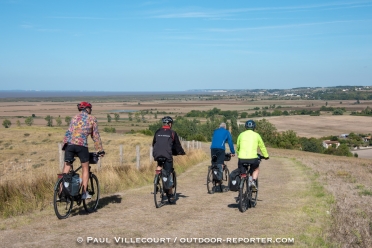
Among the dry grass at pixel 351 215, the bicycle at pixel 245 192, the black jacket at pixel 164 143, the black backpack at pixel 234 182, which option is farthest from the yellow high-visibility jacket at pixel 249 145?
the dry grass at pixel 351 215

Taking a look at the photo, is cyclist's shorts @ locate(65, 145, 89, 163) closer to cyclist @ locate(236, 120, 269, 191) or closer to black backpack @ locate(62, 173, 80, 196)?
black backpack @ locate(62, 173, 80, 196)

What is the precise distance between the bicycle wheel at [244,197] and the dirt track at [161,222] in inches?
6.1

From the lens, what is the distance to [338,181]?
16188 millimetres

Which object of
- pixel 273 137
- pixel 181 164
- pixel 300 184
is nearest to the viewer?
pixel 300 184

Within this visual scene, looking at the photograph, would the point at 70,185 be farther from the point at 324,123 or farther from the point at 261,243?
the point at 324,123

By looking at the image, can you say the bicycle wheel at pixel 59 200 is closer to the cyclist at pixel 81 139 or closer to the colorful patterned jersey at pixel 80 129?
the cyclist at pixel 81 139

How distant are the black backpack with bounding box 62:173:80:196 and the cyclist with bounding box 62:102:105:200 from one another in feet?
0.76

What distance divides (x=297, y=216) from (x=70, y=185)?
448 cm

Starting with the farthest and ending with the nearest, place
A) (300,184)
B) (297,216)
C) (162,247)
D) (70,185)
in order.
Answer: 1. (300,184)
2. (297,216)
3. (70,185)
4. (162,247)

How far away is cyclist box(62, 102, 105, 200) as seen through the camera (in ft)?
29.5

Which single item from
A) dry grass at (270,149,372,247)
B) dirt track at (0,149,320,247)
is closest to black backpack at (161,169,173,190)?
dirt track at (0,149,320,247)

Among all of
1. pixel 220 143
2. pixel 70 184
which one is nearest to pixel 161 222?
pixel 70 184

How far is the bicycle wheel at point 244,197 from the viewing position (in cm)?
981

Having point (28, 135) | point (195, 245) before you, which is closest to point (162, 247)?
point (195, 245)
